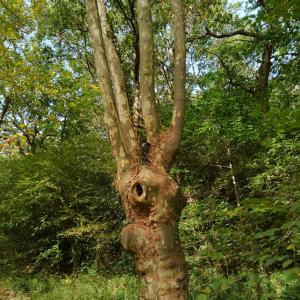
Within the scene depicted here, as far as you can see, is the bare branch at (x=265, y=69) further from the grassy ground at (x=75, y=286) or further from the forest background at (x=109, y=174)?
the grassy ground at (x=75, y=286)

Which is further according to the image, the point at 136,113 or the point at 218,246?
the point at 136,113

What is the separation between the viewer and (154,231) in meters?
2.84

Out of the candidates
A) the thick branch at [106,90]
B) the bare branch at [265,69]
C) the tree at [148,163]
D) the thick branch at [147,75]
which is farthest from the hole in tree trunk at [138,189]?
the bare branch at [265,69]

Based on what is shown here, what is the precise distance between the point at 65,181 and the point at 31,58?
516 cm

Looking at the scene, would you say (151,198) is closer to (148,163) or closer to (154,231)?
(154,231)

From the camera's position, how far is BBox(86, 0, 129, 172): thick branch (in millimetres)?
3178

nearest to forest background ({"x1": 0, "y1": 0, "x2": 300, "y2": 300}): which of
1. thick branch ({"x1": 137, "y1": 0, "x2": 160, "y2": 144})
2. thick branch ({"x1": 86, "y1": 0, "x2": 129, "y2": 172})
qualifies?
thick branch ({"x1": 86, "y1": 0, "x2": 129, "y2": 172})

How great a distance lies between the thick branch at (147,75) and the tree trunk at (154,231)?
392 millimetres

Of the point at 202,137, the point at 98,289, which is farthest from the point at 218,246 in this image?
the point at 202,137

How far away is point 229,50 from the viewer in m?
12.5

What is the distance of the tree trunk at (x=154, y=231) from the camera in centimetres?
271

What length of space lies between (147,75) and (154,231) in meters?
1.40

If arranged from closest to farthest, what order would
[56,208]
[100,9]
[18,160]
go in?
[100,9] → [56,208] → [18,160]

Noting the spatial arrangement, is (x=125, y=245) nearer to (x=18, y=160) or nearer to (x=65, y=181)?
(x=65, y=181)
